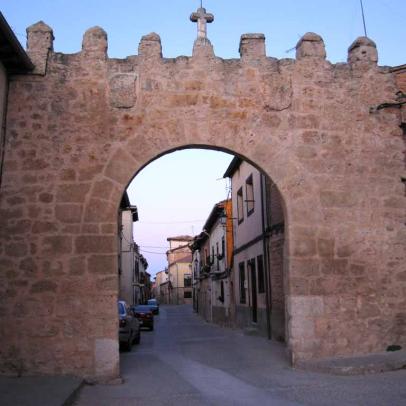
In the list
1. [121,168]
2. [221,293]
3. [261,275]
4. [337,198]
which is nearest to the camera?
[121,168]

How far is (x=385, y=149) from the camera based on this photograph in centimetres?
856

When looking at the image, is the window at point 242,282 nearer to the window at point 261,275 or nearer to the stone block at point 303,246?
the window at point 261,275

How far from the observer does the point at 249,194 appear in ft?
57.3

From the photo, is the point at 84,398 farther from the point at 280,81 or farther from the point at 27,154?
the point at 280,81

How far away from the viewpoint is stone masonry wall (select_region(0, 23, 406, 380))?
→ 732 cm

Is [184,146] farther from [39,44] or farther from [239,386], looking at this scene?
[239,386]

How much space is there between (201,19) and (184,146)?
104 inches

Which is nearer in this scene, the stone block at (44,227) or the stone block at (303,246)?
the stone block at (44,227)

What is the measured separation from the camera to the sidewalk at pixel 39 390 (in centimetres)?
532

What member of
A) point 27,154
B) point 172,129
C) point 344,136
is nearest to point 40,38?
point 27,154

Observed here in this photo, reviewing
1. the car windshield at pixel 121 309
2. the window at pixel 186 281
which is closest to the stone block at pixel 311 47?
the car windshield at pixel 121 309

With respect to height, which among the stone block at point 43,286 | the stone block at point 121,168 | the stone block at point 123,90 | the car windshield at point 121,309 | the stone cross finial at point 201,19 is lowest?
the car windshield at point 121,309

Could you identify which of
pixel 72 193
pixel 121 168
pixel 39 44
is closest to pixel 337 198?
pixel 121 168

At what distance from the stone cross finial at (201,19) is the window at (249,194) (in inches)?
326
